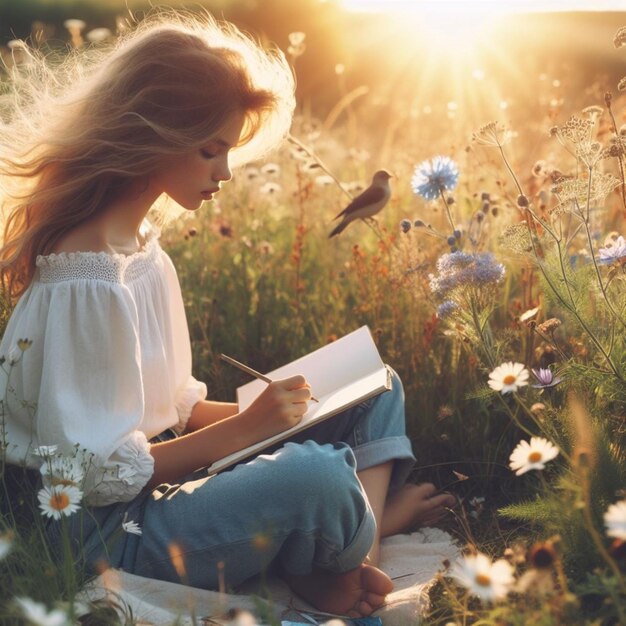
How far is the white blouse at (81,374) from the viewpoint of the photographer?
2049 millimetres

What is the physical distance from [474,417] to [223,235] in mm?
1453

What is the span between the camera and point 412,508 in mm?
2527

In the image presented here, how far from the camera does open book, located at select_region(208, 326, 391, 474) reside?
6.90 ft

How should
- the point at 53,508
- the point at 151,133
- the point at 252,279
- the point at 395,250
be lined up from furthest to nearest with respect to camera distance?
the point at 252,279, the point at 395,250, the point at 151,133, the point at 53,508

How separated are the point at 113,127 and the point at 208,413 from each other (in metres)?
0.85

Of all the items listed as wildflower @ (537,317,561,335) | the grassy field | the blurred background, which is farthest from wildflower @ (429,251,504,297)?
the blurred background

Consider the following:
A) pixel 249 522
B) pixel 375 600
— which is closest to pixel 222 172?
pixel 249 522

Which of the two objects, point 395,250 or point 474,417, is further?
point 395,250

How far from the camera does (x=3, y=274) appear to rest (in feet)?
7.75

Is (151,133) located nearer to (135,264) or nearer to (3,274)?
(135,264)

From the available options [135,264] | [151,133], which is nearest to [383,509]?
[135,264]

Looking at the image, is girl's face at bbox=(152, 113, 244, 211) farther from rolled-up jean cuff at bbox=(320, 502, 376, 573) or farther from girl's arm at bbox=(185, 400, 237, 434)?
rolled-up jean cuff at bbox=(320, 502, 376, 573)

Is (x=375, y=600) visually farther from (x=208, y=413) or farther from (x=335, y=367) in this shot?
(x=208, y=413)

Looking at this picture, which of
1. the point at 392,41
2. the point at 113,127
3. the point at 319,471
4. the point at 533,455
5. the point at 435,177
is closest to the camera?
the point at 533,455
